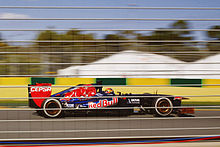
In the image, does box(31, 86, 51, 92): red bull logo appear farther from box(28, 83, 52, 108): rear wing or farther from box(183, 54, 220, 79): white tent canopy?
box(183, 54, 220, 79): white tent canopy

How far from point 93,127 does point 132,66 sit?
0.83 metres

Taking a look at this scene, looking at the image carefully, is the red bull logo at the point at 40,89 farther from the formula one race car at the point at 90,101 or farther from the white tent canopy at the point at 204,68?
the white tent canopy at the point at 204,68

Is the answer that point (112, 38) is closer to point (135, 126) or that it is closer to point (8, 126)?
point (135, 126)

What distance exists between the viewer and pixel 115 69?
117 inches

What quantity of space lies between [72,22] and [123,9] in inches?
23.1

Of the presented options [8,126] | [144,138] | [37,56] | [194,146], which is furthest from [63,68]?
[194,146]

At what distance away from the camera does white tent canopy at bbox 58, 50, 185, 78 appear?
2965mm

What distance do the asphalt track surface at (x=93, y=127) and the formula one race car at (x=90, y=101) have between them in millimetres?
144

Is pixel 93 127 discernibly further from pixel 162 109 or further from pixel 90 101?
pixel 162 109

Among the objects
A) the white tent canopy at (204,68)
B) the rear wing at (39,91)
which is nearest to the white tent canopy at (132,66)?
the white tent canopy at (204,68)

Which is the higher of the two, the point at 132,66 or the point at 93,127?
the point at 132,66

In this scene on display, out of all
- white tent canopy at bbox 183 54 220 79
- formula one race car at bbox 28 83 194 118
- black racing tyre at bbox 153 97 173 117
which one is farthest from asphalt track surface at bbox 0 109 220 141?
white tent canopy at bbox 183 54 220 79

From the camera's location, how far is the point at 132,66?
9.81 feet

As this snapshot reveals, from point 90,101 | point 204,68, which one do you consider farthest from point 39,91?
point 204,68
